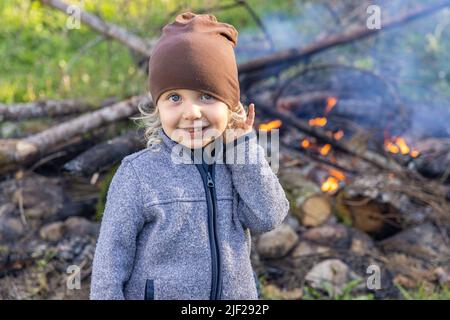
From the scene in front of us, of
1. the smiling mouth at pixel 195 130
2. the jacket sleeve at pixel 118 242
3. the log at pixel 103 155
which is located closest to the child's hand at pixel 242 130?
the smiling mouth at pixel 195 130

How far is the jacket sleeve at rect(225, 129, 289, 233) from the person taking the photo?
92.2 inches

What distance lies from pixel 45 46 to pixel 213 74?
5.38m

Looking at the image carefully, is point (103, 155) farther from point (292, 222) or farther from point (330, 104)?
point (330, 104)

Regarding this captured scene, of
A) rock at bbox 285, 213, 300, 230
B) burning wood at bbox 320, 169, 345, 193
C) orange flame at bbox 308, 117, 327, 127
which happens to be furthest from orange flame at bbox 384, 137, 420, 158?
rock at bbox 285, 213, 300, 230

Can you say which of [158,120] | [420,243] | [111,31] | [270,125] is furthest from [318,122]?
[158,120]

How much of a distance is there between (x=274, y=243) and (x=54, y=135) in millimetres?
1727

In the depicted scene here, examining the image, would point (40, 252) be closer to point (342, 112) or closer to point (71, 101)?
point (71, 101)

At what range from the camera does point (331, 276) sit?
4.01m

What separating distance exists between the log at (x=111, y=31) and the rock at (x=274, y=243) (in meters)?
2.35

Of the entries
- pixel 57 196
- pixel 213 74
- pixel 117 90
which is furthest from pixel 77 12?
pixel 213 74

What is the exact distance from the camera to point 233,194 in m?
2.43

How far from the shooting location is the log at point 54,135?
415 cm

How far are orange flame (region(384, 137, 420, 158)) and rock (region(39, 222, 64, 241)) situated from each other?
2621mm

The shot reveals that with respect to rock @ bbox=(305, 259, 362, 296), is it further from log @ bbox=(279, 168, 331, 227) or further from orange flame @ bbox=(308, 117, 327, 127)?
orange flame @ bbox=(308, 117, 327, 127)
